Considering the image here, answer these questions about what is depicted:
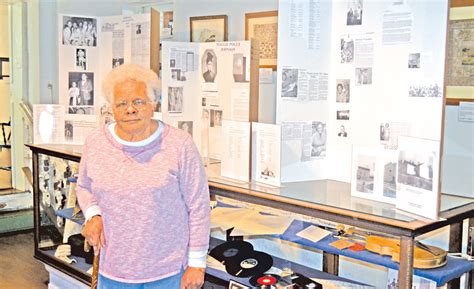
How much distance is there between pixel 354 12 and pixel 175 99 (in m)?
1.16

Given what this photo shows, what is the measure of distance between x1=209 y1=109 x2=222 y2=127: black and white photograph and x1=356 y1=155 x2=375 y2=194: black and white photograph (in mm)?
1101

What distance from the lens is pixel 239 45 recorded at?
9.55ft

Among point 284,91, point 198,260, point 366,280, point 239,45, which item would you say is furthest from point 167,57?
point 366,280

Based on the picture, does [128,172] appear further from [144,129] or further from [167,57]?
[167,57]

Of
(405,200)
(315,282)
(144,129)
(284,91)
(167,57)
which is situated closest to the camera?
(405,200)

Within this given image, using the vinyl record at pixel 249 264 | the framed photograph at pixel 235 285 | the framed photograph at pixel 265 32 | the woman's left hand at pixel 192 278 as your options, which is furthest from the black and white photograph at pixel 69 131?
the woman's left hand at pixel 192 278

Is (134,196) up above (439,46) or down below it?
below

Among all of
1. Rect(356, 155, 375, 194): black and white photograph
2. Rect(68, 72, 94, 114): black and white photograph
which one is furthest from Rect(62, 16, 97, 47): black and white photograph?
Rect(356, 155, 375, 194): black and white photograph

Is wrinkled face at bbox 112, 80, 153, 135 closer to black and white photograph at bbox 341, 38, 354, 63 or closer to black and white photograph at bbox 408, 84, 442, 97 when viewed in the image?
black and white photograph at bbox 341, 38, 354, 63

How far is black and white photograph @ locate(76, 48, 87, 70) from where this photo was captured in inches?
157

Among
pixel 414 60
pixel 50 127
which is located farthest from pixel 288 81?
pixel 50 127

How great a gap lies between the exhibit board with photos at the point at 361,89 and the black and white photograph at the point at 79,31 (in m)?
1.92

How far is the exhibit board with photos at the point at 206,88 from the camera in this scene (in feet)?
9.66

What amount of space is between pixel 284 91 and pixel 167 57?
0.89 meters
